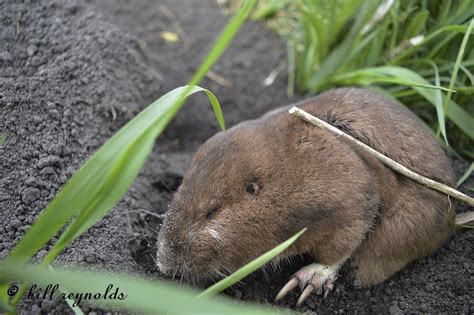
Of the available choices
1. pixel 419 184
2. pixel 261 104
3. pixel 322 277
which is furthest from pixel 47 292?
pixel 261 104

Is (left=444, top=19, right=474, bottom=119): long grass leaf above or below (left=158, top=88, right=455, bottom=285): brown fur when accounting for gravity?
above

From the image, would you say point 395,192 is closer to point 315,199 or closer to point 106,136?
point 315,199

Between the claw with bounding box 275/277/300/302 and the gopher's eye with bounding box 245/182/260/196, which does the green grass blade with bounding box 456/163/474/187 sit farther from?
the gopher's eye with bounding box 245/182/260/196

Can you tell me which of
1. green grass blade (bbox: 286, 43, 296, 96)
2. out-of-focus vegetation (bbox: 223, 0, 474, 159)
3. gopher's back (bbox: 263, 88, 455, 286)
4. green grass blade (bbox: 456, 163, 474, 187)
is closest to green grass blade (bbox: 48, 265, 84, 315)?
gopher's back (bbox: 263, 88, 455, 286)

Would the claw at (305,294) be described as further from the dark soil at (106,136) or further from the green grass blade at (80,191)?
the green grass blade at (80,191)

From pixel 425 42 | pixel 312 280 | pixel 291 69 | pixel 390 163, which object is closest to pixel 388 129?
pixel 390 163

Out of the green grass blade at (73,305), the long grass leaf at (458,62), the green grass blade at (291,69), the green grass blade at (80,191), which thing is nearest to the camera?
the green grass blade at (80,191)

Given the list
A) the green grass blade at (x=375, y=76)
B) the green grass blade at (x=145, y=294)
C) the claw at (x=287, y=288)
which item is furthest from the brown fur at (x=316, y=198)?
the green grass blade at (x=145, y=294)
